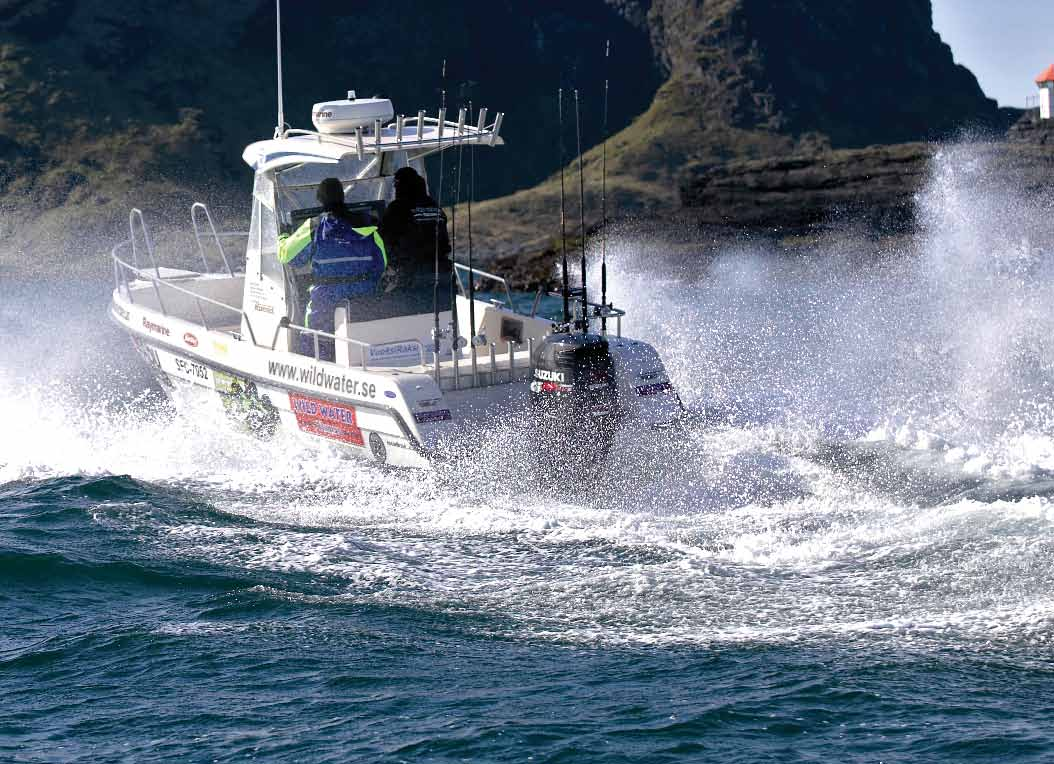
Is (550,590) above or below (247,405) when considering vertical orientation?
below

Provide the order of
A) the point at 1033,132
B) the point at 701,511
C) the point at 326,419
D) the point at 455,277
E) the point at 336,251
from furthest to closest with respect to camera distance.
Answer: the point at 1033,132 < the point at 455,277 < the point at 336,251 < the point at 326,419 < the point at 701,511

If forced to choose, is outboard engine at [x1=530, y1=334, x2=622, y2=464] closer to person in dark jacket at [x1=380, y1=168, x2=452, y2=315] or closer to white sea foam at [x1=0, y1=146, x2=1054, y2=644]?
white sea foam at [x1=0, y1=146, x2=1054, y2=644]

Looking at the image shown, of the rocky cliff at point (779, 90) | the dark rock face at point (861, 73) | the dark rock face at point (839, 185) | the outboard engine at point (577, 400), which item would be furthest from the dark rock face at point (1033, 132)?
the outboard engine at point (577, 400)

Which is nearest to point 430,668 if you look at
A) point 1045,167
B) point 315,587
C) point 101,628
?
point 315,587

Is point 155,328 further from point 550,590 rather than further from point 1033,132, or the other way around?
point 1033,132

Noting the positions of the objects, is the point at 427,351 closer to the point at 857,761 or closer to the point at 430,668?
the point at 430,668

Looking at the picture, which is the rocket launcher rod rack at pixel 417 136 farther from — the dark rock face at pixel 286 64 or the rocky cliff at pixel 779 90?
the dark rock face at pixel 286 64

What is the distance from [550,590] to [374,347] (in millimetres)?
4344

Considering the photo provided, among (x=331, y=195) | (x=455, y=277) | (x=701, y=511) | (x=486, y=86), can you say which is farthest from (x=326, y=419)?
(x=486, y=86)

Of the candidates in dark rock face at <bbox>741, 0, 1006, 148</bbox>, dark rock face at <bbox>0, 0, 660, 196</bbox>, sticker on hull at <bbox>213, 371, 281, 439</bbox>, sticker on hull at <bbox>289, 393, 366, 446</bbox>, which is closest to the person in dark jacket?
sticker on hull at <bbox>289, 393, 366, 446</bbox>

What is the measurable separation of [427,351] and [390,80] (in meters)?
89.0

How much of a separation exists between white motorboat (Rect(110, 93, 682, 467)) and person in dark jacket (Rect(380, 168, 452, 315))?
0.59ft

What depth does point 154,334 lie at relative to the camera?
15930 mm

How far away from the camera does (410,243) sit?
47.0 feet
